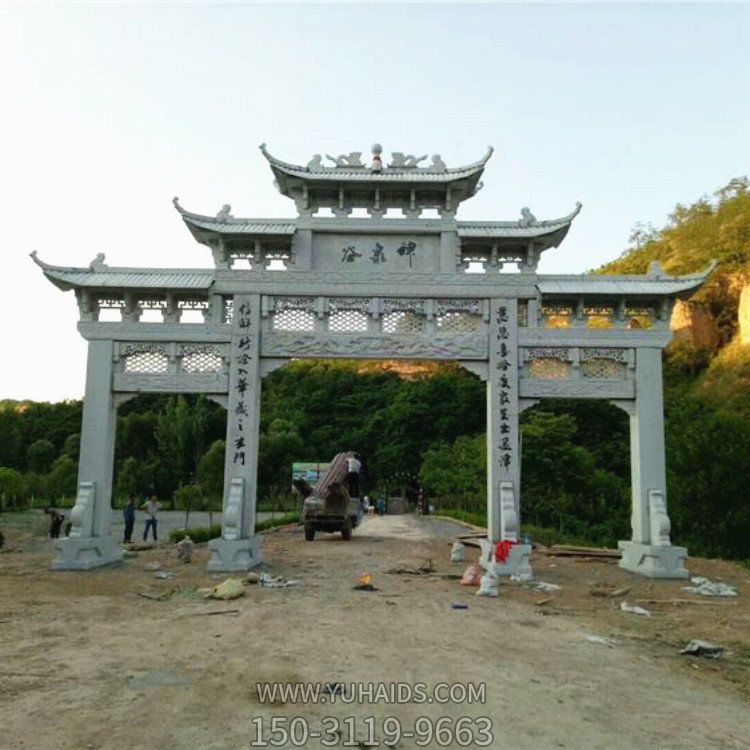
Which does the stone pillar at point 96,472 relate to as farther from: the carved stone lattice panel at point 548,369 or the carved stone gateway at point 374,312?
the carved stone lattice panel at point 548,369

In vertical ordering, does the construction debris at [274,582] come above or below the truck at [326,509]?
below

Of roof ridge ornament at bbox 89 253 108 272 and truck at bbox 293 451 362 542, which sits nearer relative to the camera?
roof ridge ornament at bbox 89 253 108 272

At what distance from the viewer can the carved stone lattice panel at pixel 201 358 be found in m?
10.5

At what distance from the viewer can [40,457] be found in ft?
112

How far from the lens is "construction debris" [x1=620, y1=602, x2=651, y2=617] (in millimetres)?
7079

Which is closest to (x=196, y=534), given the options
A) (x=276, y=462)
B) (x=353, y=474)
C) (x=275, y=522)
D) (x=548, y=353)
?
(x=353, y=474)

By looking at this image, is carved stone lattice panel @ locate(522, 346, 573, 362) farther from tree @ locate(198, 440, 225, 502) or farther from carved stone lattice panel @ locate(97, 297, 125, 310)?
tree @ locate(198, 440, 225, 502)

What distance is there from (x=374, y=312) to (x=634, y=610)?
5.83 meters

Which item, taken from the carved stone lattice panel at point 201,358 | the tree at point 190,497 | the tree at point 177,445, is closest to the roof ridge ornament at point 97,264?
the carved stone lattice panel at point 201,358

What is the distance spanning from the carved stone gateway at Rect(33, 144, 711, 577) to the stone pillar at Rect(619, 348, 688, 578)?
3 cm

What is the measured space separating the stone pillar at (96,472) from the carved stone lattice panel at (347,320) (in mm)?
3746

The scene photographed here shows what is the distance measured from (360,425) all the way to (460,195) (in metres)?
35.1

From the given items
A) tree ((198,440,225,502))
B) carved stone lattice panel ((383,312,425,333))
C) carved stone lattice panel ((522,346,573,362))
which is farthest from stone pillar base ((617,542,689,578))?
tree ((198,440,225,502))

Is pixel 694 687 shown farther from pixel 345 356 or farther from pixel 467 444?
pixel 467 444
